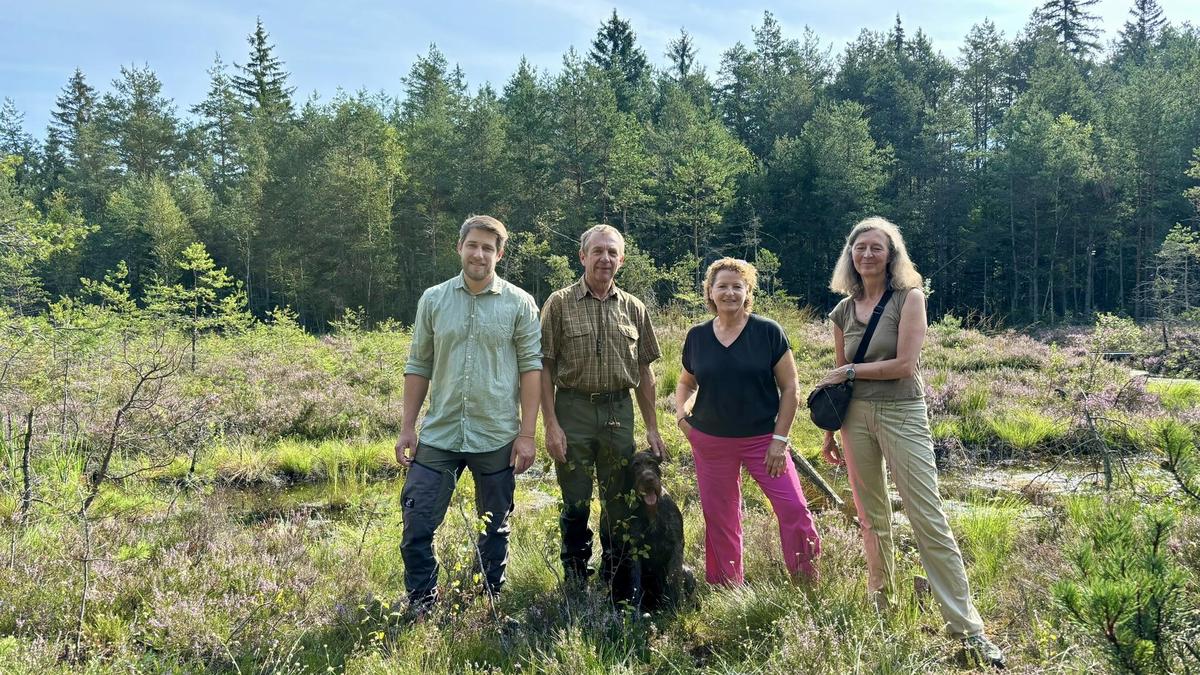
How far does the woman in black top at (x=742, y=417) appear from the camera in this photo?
130 inches

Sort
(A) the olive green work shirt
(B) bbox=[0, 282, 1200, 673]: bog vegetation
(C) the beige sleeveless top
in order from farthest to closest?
(A) the olive green work shirt → (C) the beige sleeveless top → (B) bbox=[0, 282, 1200, 673]: bog vegetation

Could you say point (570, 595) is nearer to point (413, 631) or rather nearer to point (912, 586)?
point (413, 631)

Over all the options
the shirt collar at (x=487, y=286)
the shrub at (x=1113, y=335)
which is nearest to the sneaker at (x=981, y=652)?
the shirt collar at (x=487, y=286)

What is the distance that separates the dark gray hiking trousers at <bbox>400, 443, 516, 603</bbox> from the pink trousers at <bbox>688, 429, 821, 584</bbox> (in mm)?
1023

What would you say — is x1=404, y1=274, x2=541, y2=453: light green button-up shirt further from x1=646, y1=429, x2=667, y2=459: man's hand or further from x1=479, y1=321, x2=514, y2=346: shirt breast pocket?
x1=646, y1=429, x2=667, y2=459: man's hand

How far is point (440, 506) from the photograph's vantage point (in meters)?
3.29

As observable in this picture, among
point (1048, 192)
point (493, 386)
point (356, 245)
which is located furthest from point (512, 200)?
point (493, 386)

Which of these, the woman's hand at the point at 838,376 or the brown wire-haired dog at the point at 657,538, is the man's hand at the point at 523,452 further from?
the woman's hand at the point at 838,376

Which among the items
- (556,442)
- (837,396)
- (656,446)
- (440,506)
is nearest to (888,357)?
(837,396)

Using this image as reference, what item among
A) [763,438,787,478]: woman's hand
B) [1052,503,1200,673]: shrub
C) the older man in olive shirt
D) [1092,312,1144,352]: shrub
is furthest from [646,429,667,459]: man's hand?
[1092,312,1144,352]: shrub

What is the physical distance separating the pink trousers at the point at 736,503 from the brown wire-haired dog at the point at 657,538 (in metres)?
0.21

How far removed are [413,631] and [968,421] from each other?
8366 millimetres

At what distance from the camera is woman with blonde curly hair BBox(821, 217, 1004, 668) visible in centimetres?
286

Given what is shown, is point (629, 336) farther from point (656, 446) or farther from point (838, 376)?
point (838, 376)
